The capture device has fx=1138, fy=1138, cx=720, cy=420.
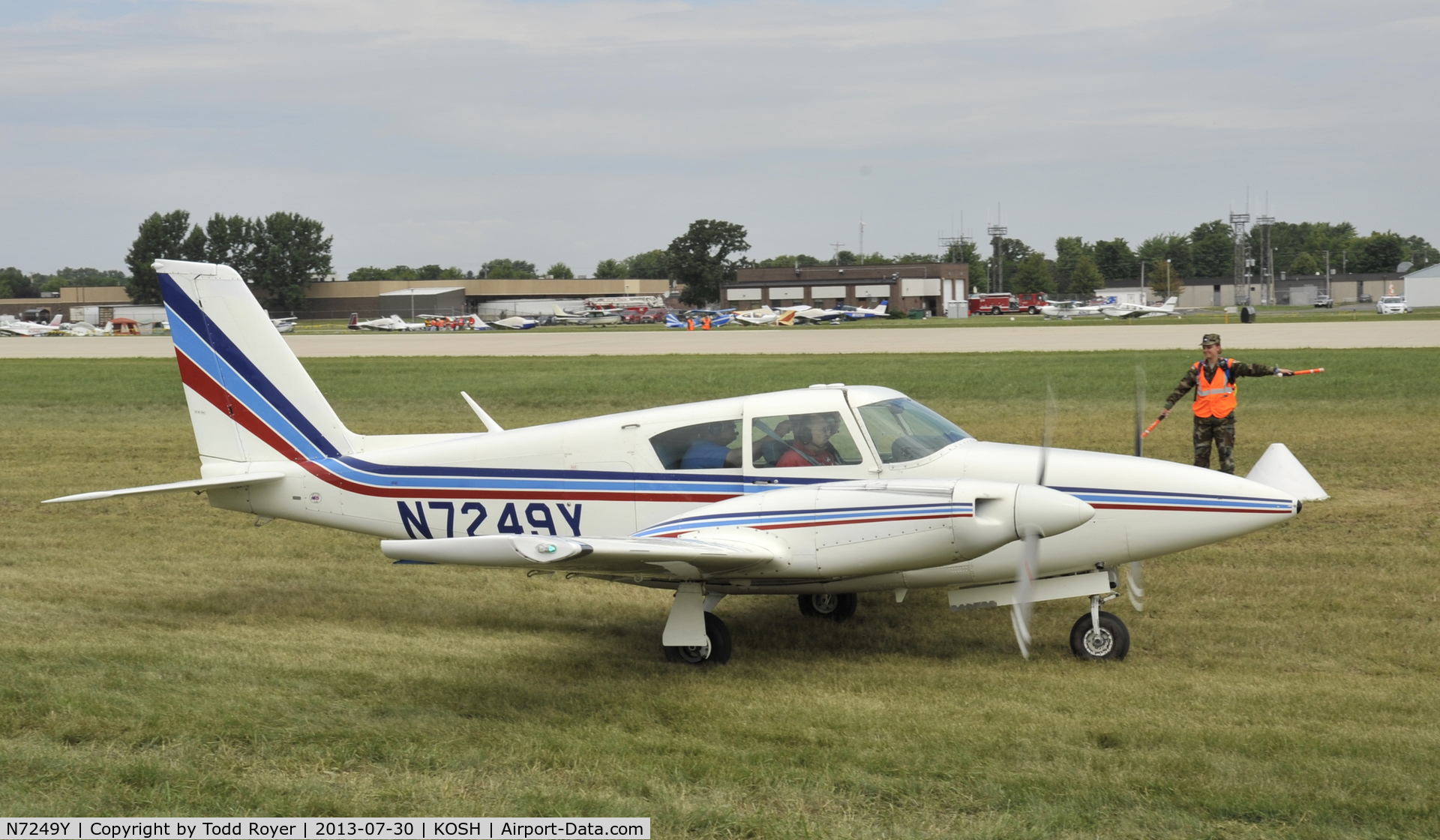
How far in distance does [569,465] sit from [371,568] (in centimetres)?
375

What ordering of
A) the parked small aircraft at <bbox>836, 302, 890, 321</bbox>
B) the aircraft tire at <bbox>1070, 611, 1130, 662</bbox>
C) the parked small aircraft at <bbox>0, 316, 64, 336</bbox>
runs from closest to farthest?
the aircraft tire at <bbox>1070, 611, 1130, 662</bbox> → the parked small aircraft at <bbox>0, 316, 64, 336</bbox> → the parked small aircraft at <bbox>836, 302, 890, 321</bbox>

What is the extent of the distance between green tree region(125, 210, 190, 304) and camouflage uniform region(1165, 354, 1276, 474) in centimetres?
12548

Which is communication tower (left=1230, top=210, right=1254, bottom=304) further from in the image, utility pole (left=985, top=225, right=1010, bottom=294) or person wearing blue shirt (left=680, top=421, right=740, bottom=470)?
person wearing blue shirt (left=680, top=421, right=740, bottom=470)

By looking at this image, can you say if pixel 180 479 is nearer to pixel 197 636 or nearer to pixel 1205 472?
pixel 197 636

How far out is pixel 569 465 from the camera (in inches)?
357

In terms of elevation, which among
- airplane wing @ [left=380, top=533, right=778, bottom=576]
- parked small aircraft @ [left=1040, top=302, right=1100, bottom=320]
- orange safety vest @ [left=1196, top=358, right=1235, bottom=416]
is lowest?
airplane wing @ [left=380, top=533, right=778, bottom=576]

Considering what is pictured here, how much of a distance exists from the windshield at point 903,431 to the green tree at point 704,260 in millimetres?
126714

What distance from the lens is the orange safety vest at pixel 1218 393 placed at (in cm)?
1370

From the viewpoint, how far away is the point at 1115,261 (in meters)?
164

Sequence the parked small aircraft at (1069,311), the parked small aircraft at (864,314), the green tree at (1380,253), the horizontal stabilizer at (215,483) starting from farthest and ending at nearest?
the green tree at (1380,253) < the parked small aircraft at (864,314) < the parked small aircraft at (1069,311) < the horizontal stabilizer at (215,483)

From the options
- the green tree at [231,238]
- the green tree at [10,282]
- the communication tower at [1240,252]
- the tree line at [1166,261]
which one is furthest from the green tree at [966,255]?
the green tree at [10,282]


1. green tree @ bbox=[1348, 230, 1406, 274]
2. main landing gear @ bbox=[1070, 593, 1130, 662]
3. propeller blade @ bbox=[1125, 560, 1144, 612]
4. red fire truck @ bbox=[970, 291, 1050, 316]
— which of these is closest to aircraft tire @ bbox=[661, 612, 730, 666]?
main landing gear @ bbox=[1070, 593, 1130, 662]

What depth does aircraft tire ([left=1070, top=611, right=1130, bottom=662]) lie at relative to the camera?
8227 millimetres

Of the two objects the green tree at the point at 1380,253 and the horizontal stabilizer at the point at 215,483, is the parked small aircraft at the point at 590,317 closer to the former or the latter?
the horizontal stabilizer at the point at 215,483
